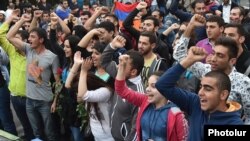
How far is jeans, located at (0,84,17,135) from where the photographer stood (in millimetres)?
5945

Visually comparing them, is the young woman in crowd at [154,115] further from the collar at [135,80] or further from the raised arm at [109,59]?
the raised arm at [109,59]

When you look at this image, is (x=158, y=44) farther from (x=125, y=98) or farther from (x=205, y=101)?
(x=205, y=101)

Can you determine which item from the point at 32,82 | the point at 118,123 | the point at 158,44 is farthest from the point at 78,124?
the point at 158,44

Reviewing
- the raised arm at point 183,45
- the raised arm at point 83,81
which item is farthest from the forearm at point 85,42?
the raised arm at point 183,45

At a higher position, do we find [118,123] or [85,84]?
[85,84]

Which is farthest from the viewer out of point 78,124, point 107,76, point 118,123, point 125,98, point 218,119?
point 78,124

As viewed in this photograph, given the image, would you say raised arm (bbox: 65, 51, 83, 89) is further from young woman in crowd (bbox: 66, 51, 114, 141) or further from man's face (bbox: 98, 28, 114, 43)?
man's face (bbox: 98, 28, 114, 43)

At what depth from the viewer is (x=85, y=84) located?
156 inches

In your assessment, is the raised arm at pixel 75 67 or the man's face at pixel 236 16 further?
the man's face at pixel 236 16

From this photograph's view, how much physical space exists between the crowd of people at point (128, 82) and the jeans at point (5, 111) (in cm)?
2

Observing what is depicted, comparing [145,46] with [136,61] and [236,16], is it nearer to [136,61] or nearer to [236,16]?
[136,61]

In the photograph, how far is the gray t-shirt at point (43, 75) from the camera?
5180 mm

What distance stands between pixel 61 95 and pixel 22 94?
2.66 ft

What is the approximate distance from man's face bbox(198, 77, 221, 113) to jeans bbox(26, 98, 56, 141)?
9.91 feet
